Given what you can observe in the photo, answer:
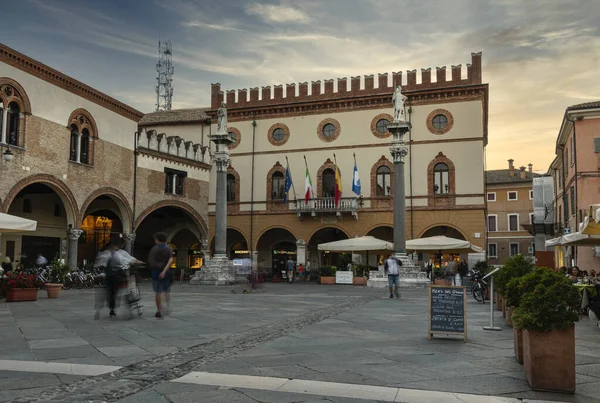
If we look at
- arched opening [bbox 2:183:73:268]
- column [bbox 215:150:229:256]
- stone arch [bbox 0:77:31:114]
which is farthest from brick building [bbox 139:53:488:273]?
stone arch [bbox 0:77:31:114]

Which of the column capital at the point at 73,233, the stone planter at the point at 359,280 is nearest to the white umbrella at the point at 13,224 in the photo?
the column capital at the point at 73,233

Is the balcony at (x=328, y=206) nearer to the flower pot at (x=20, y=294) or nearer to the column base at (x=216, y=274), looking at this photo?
the column base at (x=216, y=274)

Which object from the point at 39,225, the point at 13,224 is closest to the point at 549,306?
the point at 13,224

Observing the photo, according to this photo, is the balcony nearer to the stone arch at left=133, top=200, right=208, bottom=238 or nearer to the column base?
the stone arch at left=133, top=200, right=208, bottom=238

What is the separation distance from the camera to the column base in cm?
2450

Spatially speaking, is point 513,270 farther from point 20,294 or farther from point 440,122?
point 440,122

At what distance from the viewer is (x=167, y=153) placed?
31.7 metres

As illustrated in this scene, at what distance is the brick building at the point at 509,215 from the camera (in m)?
54.9

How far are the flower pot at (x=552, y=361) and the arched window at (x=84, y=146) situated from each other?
24227mm

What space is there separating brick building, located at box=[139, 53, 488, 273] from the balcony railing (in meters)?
0.06

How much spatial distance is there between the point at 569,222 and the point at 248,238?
19208 millimetres

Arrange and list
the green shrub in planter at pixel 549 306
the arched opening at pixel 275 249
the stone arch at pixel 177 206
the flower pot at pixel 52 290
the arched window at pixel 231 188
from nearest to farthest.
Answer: the green shrub in planter at pixel 549 306 → the flower pot at pixel 52 290 → the stone arch at pixel 177 206 → the arched opening at pixel 275 249 → the arched window at pixel 231 188

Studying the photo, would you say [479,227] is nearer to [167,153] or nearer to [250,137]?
[250,137]

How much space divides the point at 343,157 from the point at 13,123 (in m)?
18.3
